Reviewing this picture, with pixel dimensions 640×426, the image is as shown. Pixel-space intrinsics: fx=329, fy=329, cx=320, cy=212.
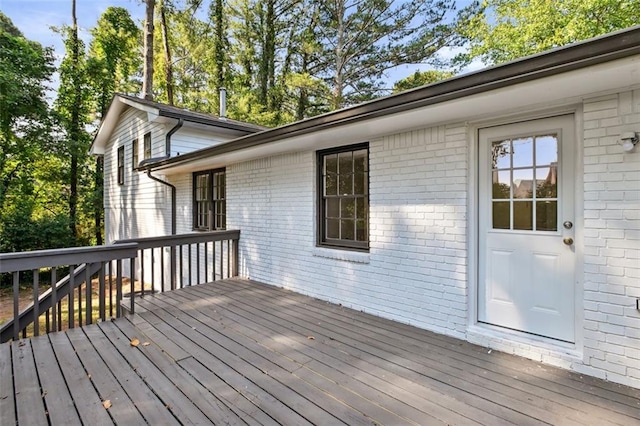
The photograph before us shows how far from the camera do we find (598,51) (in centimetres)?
187

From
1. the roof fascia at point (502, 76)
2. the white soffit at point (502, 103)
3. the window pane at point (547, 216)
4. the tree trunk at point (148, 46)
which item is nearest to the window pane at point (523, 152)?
the white soffit at point (502, 103)

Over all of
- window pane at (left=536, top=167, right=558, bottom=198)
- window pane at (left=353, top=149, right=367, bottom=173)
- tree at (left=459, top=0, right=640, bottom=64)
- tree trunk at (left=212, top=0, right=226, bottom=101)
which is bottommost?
window pane at (left=536, top=167, right=558, bottom=198)

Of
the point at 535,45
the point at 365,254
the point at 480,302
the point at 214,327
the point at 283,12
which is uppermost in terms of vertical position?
the point at 283,12

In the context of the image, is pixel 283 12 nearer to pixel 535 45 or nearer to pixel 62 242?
pixel 535 45

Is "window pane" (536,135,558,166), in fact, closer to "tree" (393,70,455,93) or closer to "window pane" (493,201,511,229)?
"window pane" (493,201,511,229)

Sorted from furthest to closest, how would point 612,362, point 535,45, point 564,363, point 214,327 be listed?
point 535,45
point 214,327
point 564,363
point 612,362

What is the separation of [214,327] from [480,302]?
276 cm

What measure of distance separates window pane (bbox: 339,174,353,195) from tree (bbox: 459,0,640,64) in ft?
32.5

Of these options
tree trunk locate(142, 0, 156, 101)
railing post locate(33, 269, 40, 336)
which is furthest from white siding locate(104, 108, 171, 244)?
railing post locate(33, 269, 40, 336)

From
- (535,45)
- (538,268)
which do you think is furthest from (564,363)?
(535,45)

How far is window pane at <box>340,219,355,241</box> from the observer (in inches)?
176

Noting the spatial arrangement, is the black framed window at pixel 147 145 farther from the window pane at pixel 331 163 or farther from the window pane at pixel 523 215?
the window pane at pixel 523 215

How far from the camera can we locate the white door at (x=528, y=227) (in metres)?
2.70

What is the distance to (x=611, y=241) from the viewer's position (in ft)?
7.90
